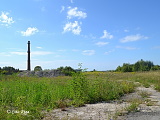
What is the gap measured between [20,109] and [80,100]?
3170 mm

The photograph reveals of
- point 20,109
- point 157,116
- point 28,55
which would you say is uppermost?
point 28,55

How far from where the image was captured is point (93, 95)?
7.76m

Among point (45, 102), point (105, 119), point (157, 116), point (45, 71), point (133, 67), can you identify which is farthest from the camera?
point (133, 67)

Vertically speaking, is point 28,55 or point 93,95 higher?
point 28,55

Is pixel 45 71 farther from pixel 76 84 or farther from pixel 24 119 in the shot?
pixel 24 119

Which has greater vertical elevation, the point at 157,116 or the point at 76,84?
the point at 76,84

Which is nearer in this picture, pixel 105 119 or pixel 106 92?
pixel 105 119

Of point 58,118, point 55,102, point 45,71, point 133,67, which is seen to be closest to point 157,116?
point 58,118

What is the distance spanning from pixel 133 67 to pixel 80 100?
64.7 metres

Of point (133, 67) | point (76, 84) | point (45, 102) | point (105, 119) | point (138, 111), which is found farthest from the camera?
point (133, 67)

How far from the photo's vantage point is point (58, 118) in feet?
15.8

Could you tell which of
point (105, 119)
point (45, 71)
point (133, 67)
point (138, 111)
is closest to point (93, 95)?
point (138, 111)

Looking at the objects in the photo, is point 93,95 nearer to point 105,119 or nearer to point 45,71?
point 105,119

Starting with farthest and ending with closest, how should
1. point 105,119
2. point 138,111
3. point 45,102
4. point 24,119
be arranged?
point 45,102
point 138,111
point 105,119
point 24,119
